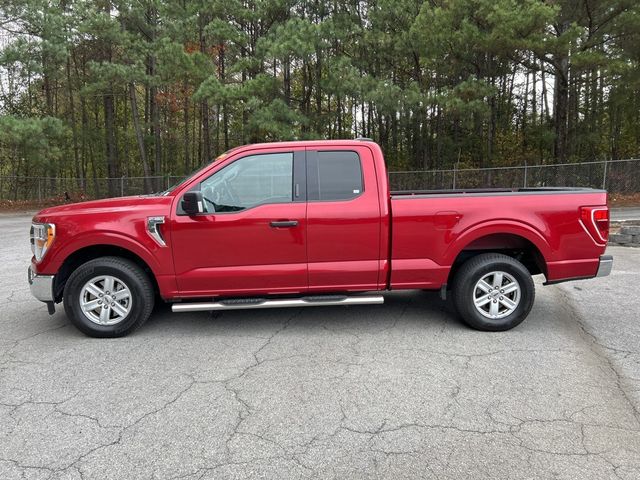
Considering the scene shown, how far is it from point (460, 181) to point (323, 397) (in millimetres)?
20147

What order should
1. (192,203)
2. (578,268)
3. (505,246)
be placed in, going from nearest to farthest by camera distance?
1. (192,203)
2. (578,268)
3. (505,246)

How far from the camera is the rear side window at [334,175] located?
479 centimetres

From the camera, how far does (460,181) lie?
2212 cm

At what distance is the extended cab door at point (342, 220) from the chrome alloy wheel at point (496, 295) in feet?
3.54

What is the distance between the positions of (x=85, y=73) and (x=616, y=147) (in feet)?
104

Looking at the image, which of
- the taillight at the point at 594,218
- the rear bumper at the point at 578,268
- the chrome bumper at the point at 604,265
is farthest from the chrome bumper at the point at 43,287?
the chrome bumper at the point at 604,265

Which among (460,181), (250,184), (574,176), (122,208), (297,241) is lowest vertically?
(297,241)

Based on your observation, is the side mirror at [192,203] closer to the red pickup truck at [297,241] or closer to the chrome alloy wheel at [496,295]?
the red pickup truck at [297,241]

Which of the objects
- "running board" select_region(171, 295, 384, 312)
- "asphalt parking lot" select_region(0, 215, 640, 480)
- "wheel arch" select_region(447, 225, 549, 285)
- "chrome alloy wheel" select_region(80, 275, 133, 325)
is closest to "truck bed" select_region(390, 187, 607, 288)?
"wheel arch" select_region(447, 225, 549, 285)

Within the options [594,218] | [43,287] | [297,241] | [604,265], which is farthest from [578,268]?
[43,287]

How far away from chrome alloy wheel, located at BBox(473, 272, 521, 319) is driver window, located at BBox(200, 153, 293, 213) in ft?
7.15

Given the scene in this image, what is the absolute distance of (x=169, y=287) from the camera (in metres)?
4.75

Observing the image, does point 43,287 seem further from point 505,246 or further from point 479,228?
point 505,246

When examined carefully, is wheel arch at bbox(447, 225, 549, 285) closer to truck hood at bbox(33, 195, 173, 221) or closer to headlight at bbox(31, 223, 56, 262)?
truck hood at bbox(33, 195, 173, 221)
